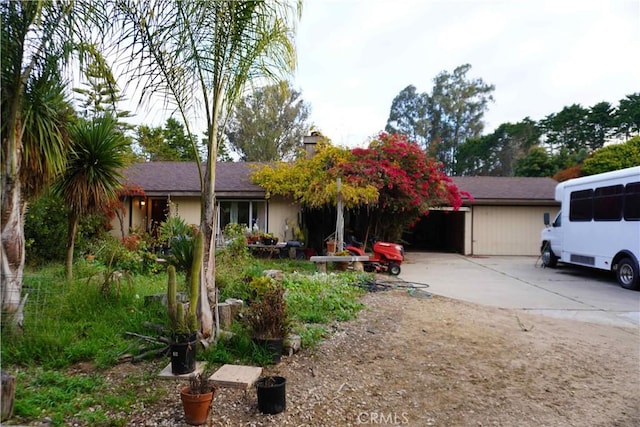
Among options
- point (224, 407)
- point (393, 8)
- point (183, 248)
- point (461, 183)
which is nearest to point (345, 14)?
point (393, 8)

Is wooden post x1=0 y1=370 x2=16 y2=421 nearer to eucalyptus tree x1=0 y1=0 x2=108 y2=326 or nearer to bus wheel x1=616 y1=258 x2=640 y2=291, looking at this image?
eucalyptus tree x1=0 y1=0 x2=108 y2=326

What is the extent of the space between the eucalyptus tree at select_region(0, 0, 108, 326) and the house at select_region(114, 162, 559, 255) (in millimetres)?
8511

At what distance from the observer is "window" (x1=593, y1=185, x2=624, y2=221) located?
9.26 metres

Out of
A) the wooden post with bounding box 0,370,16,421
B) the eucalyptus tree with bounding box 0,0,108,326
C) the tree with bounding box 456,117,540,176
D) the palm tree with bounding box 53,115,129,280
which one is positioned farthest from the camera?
the tree with bounding box 456,117,540,176

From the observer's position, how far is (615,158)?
805 inches

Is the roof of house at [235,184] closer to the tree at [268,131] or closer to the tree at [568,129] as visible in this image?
the tree at [268,131]

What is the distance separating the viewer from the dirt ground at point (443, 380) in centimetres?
304

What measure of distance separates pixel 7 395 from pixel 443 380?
3.57 metres

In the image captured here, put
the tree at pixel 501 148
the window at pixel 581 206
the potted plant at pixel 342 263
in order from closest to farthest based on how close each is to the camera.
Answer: the window at pixel 581 206 → the potted plant at pixel 342 263 → the tree at pixel 501 148

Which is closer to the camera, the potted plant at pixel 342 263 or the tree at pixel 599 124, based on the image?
the potted plant at pixel 342 263

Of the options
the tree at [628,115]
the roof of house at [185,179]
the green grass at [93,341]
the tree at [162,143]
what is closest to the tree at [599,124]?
the tree at [628,115]

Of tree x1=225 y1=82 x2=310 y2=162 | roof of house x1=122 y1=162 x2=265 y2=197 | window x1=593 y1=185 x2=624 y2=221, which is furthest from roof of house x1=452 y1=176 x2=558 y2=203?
tree x1=225 y1=82 x2=310 y2=162

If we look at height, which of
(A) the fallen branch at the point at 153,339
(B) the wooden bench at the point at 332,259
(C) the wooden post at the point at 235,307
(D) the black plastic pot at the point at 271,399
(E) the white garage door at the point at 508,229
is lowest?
(D) the black plastic pot at the point at 271,399

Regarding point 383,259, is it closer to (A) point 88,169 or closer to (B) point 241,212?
(B) point 241,212
